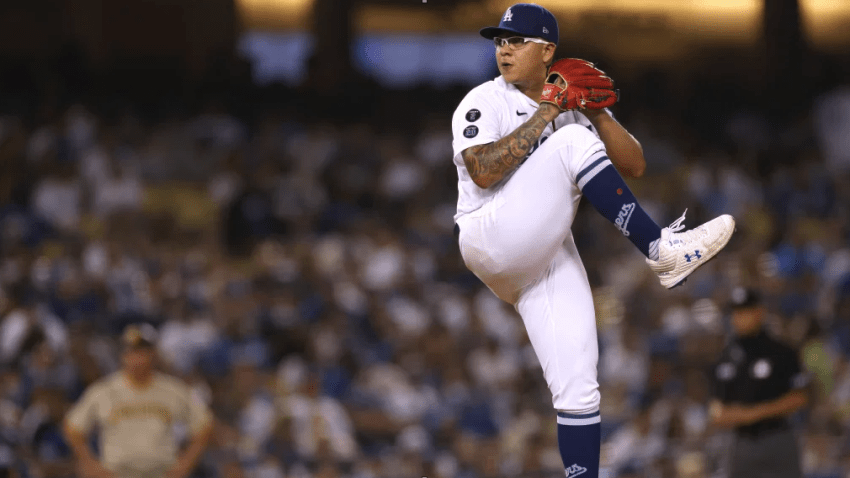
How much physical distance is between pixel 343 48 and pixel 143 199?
143 inches

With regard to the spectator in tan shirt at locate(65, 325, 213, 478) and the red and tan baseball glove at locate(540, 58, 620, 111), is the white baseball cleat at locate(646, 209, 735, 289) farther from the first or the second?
the spectator in tan shirt at locate(65, 325, 213, 478)

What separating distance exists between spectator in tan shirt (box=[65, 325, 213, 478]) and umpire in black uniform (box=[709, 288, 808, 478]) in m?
3.28

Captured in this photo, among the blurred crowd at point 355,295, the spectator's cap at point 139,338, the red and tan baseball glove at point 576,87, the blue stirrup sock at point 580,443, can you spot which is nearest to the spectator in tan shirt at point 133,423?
the spectator's cap at point 139,338

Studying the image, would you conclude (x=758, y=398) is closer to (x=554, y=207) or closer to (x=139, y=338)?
(x=554, y=207)

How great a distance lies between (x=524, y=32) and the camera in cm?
338

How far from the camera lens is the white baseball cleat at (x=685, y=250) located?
323 cm

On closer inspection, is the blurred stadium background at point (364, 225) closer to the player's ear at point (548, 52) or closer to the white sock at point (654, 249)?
the white sock at point (654, 249)

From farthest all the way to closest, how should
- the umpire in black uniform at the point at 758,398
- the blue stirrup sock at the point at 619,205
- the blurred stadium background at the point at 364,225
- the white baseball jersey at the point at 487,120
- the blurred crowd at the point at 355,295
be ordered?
the blurred stadium background at the point at 364,225 → the blurred crowd at the point at 355,295 → the umpire in black uniform at the point at 758,398 → the white baseball jersey at the point at 487,120 → the blue stirrup sock at the point at 619,205

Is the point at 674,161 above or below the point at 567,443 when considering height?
below

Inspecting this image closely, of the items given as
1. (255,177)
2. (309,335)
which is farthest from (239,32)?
(309,335)

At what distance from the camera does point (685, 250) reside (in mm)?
3232

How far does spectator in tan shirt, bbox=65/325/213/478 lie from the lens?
617 cm

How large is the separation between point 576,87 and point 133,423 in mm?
4060

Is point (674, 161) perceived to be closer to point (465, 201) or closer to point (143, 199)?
point (143, 199)
